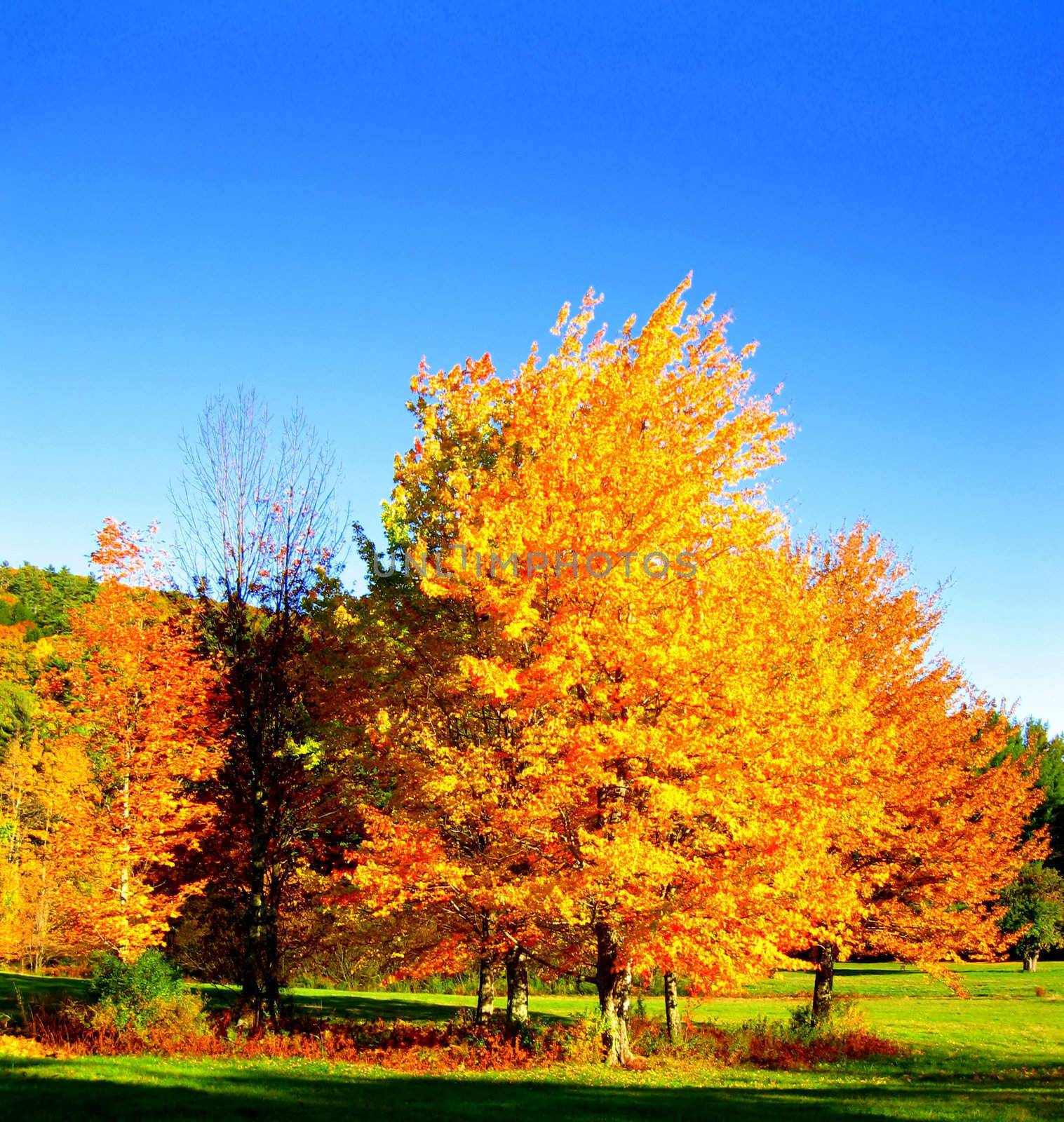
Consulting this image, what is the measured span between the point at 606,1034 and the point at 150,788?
14324 millimetres

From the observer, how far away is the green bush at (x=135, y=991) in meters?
16.2

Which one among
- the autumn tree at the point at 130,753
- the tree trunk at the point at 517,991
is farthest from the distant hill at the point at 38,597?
the tree trunk at the point at 517,991

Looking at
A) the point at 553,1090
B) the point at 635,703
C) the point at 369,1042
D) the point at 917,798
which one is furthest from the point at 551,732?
the point at 917,798

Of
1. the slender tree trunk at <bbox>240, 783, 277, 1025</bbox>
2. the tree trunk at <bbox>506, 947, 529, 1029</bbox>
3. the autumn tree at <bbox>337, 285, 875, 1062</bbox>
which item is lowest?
the tree trunk at <bbox>506, 947, 529, 1029</bbox>

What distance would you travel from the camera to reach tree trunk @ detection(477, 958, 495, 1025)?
21.2m

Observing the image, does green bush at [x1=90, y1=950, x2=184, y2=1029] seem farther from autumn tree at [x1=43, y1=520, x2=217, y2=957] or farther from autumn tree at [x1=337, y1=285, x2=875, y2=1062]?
autumn tree at [x1=43, y1=520, x2=217, y2=957]

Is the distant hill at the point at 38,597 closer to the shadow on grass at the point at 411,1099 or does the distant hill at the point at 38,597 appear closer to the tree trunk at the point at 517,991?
the tree trunk at the point at 517,991

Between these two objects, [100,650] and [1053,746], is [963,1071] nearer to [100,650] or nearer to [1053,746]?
[100,650]

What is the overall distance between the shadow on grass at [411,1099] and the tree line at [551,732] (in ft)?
6.21

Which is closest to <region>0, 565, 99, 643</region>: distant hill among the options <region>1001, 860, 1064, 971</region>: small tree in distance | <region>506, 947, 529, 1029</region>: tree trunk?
<region>506, 947, 529, 1029</region>: tree trunk

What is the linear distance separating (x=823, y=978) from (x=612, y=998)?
11.1m

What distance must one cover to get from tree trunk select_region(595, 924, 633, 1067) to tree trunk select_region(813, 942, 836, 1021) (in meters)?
8.59

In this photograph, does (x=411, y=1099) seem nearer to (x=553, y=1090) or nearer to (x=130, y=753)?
(x=553, y=1090)

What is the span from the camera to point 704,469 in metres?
14.7
